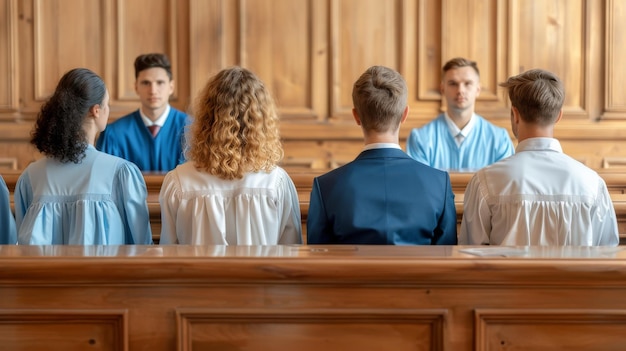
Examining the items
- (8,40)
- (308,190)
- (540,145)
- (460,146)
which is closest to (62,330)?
(540,145)

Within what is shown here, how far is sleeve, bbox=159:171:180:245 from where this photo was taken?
8.79 feet

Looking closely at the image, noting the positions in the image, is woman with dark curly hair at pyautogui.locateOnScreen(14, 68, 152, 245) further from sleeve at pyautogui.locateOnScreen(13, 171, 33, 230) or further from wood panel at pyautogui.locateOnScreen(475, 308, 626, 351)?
wood panel at pyautogui.locateOnScreen(475, 308, 626, 351)

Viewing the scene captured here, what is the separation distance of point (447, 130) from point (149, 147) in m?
1.77

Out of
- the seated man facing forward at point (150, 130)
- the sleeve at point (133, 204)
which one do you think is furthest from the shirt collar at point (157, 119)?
the sleeve at point (133, 204)

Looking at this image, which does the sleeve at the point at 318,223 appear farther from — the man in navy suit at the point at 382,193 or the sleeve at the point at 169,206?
the sleeve at the point at 169,206

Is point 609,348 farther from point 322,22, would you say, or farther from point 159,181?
point 322,22

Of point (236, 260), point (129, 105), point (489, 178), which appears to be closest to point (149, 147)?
point (129, 105)

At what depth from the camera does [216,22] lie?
6258mm

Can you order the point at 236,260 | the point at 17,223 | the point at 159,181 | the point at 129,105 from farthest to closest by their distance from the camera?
the point at 129,105 → the point at 159,181 → the point at 17,223 → the point at 236,260

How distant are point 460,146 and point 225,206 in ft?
9.17

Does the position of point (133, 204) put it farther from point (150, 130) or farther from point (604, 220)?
point (150, 130)

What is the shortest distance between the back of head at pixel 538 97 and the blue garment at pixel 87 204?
1.23 meters

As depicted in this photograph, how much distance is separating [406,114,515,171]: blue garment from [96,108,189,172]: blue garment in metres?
1.39

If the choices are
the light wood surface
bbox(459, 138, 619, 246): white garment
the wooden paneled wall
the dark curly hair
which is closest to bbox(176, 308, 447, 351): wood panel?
the light wood surface
